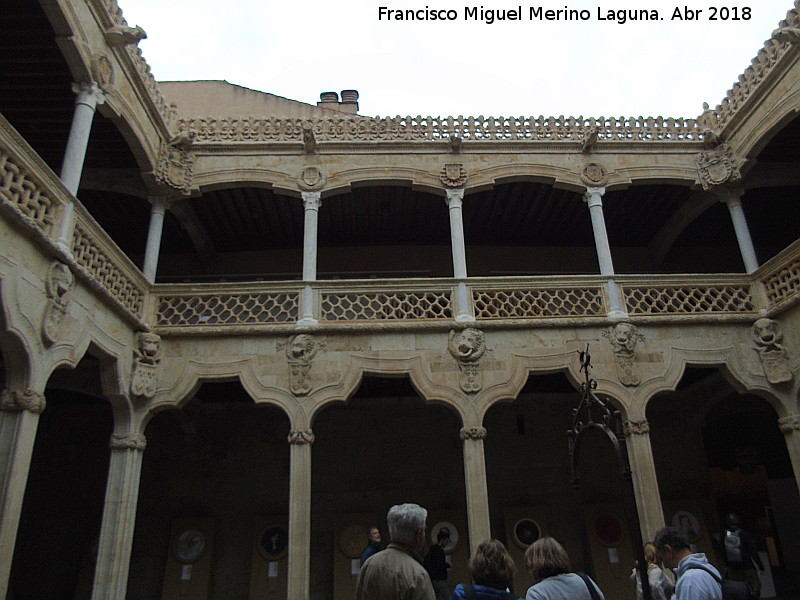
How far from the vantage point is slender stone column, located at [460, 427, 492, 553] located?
8.20 metres

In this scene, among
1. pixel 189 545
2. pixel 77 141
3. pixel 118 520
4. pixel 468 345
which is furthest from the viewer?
pixel 189 545

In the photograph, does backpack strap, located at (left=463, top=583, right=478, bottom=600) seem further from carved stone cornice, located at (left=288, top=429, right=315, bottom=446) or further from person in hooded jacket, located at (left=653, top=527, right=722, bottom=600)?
carved stone cornice, located at (left=288, top=429, right=315, bottom=446)

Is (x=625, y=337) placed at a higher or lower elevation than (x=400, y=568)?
higher

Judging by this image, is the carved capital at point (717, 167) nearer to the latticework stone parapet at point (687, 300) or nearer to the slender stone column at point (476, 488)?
the latticework stone parapet at point (687, 300)

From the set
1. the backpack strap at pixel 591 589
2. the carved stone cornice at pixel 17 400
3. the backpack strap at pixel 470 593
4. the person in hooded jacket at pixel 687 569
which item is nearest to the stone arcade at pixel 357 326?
the carved stone cornice at pixel 17 400

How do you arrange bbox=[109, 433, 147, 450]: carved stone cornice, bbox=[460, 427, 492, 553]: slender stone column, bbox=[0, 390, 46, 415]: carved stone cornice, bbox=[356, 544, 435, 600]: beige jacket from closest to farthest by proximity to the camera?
bbox=[356, 544, 435, 600]: beige jacket, bbox=[0, 390, 46, 415]: carved stone cornice, bbox=[460, 427, 492, 553]: slender stone column, bbox=[109, 433, 147, 450]: carved stone cornice

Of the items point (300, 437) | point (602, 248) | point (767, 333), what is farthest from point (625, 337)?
point (300, 437)

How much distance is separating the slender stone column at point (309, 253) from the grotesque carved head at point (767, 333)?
665cm

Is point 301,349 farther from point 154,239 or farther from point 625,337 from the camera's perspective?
point 625,337

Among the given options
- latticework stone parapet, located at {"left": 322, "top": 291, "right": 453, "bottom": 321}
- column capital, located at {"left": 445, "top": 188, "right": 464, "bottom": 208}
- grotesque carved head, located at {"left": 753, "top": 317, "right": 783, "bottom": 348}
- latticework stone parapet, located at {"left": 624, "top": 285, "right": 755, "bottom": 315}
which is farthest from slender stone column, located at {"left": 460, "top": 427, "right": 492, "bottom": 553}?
grotesque carved head, located at {"left": 753, "top": 317, "right": 783, "bottom": 348}

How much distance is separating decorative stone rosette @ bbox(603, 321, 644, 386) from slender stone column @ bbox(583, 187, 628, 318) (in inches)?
9.9

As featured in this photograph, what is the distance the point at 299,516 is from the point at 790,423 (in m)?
7.02

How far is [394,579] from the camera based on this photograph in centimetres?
290

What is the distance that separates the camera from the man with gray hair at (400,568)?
2885 mm
